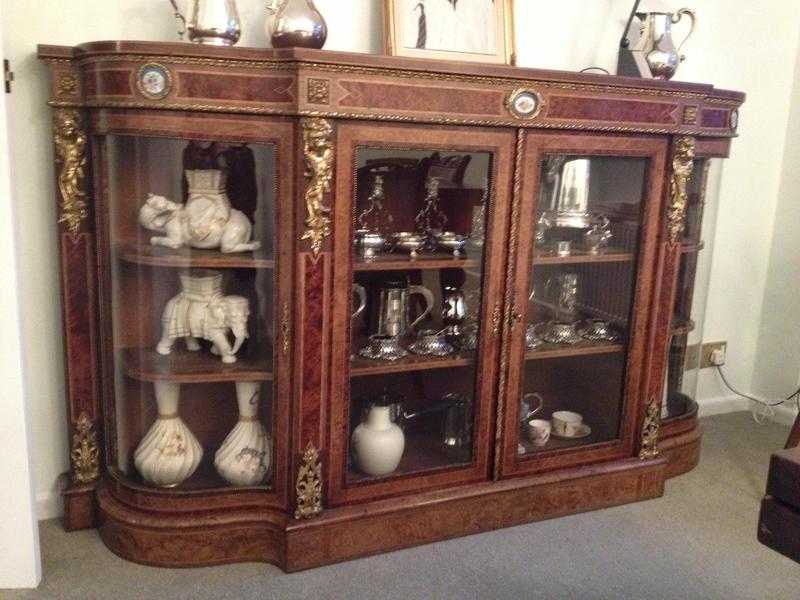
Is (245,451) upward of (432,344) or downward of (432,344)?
downward

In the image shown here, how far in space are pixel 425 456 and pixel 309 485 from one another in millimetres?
371

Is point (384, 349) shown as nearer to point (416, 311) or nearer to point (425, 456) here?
point (416, 311)

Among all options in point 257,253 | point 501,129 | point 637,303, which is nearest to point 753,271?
point 637,303

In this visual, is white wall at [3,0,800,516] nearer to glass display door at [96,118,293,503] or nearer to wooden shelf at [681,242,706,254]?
glass display door at [96,118,293,503]

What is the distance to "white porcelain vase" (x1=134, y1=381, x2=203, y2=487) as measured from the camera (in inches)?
78.0

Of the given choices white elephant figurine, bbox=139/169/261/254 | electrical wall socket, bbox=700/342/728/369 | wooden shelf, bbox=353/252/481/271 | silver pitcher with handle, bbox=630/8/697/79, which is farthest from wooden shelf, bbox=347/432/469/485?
electrical wall socket, bbox=700/342/728/369

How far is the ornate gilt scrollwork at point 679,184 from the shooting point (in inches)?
86.1

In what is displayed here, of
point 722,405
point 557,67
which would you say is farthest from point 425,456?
point 722,405

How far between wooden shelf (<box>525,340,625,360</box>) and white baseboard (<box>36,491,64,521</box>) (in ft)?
4.57

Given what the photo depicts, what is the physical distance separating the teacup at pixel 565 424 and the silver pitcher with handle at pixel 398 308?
56 cm

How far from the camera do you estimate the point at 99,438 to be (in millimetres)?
2092

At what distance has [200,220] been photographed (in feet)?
6.13

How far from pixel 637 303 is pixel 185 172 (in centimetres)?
134

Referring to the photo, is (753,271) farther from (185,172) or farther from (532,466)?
(185,172)
